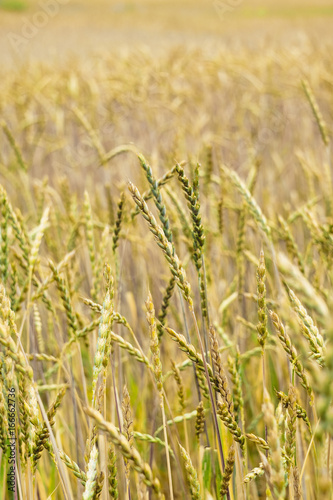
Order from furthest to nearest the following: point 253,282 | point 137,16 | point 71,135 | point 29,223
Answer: point 137,16
point 71,135
point 29,223
point 253,282

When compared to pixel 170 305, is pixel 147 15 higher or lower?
higher

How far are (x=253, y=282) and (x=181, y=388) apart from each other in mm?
715

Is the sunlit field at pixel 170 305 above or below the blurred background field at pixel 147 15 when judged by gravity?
below

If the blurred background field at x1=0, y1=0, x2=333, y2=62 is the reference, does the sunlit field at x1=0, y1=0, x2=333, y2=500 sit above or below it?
below

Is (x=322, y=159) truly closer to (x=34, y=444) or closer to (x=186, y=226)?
(x=186, y=226)

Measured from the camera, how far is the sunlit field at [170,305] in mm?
377

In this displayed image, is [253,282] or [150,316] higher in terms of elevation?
[253,282]

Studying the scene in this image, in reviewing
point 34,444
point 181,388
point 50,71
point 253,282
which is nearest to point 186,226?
point 181,388

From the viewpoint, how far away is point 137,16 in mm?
21016

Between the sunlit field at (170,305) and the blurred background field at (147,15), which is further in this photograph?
the blurred background field at (147,15)

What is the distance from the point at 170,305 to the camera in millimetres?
904

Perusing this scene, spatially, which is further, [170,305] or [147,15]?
[147,15]

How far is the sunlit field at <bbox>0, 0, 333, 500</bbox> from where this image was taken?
1.24 feet

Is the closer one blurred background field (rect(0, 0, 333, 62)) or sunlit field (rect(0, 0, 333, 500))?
sunlit field (rect(0, 0, 333, 500))
